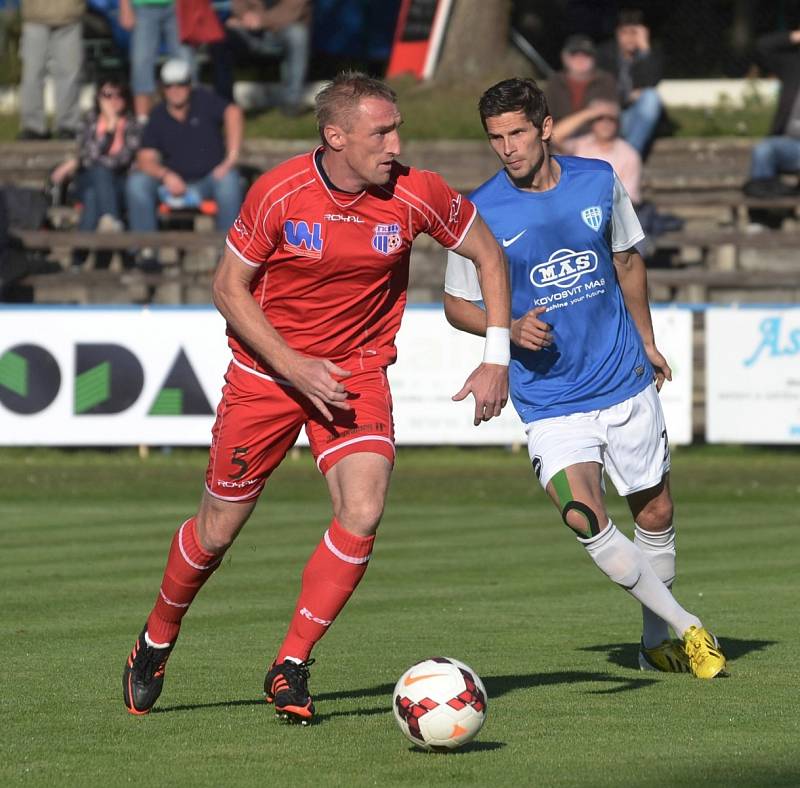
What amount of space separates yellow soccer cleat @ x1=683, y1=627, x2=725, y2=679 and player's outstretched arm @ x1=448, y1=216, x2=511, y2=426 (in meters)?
1.46

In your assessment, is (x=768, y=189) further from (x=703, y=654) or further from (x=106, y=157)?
(x=703, y=654)

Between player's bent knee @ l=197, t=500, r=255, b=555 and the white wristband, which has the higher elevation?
the white wristband

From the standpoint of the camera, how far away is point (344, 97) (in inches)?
278

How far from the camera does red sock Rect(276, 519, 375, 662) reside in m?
7.06

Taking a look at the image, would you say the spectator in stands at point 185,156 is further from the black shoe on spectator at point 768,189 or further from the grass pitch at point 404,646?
the black shoe on spectator at point 768,189

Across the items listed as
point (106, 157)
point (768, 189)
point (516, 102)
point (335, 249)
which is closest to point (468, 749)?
point (335, 249)

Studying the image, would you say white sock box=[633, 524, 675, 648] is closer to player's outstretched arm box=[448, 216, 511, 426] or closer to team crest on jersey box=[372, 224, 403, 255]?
player's outstretched arm box=[448, 216, 511, 426]

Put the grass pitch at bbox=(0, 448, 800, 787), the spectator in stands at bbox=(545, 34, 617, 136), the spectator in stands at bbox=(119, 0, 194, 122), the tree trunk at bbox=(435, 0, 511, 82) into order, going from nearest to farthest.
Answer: the grass pitch at bbox=(0, 448, 800, 787) < the spectator in stands at bbox=(545, 34, 617, 136) < the spectator in stands at bbox=(119, 0, 194, 122) < the tree trunk at bbox=(435, 0, 511, 82)

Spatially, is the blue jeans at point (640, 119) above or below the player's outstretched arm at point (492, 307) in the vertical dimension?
below

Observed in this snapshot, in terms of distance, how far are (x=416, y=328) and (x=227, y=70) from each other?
7319 millimetres

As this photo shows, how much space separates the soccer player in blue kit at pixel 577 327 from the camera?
7.88m

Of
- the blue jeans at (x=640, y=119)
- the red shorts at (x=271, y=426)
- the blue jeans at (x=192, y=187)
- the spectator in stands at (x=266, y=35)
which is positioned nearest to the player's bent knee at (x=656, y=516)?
the red shorts at (x=271, y=426)

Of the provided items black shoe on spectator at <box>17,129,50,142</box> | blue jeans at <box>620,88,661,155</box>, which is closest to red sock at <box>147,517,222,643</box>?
blue jeans at <box>620,88,661,155</box>

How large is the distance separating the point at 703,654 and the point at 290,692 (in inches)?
76.3
